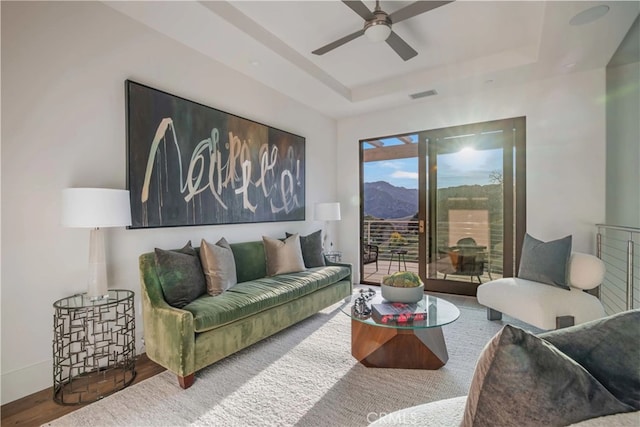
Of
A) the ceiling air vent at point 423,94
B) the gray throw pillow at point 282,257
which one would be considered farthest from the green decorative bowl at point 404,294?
the ceiling air vent at point 423,94

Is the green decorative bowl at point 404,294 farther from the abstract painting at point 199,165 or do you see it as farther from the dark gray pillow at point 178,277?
the abstract painting at point 199,165

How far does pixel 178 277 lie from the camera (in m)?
2.46

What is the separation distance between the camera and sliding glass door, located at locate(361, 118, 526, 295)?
13.5 ft

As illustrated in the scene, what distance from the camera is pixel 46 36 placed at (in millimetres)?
2146

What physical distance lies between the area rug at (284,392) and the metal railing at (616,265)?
1.55m

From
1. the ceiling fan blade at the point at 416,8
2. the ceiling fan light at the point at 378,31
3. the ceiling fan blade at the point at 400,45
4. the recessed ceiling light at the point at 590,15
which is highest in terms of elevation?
the recessed ceiling light at the point at 590,15

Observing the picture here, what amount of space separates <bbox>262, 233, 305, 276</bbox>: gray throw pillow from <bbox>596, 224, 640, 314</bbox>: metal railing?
304cm

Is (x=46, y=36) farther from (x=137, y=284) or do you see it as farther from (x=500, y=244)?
(x=500, y=244)

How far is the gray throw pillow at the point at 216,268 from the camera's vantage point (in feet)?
8.81

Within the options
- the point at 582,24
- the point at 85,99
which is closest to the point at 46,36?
the point at 85,99

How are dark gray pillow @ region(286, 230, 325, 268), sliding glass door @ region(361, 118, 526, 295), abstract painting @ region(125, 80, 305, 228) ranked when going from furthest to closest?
1. sliding glass door @ region(361, 118, 526, 295)
2. dark gray pillow @ region(286, 230, 325, 268)
3. abstract painting @ region(125, 80, 305, 228)

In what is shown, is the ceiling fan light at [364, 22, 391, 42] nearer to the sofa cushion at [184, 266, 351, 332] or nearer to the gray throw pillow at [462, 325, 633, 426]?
the sofa cushion at [184, 266, 351, 332]

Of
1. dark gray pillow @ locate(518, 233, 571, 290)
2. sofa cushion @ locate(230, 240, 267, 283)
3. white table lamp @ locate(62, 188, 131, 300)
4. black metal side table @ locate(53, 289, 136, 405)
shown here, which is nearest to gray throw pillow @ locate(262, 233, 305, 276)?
sofa cushion @ locate(230, 240, 267, 283)

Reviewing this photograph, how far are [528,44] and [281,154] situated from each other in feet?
10.1
